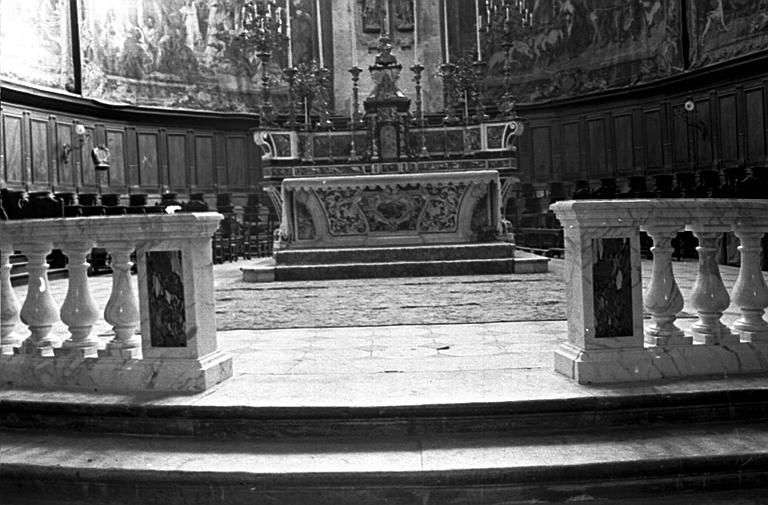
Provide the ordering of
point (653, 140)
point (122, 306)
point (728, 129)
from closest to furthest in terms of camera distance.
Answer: point (122, 306) < point (728, 129) < point (653, 140)

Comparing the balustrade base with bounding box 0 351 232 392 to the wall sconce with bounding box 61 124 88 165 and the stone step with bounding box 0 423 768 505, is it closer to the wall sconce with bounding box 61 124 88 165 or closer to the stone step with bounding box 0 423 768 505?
the stone step with bounding box 0 423 768 505

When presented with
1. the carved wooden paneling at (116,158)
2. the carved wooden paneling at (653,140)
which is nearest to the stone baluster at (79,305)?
the carved wooden paneling at (116,158)

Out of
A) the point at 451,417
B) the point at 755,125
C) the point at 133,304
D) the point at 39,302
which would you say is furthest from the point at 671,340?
the point at 755,125

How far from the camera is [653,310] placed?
3.81 metres

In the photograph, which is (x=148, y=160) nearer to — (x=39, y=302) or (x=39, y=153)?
(x=39, y=153)

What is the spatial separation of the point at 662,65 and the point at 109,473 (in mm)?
14959

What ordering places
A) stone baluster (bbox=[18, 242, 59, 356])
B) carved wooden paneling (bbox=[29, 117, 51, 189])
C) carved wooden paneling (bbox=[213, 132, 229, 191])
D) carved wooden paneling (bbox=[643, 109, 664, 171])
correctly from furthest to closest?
carved wooden paneling (bbox=[213, 132, 229, 191]) → carved wooden paneling (bbox=[643, 109, 664, 171]) → carved wooden paneling (bbox=[29, 117, 51, 189]) → stone baluster (bbox=[18, 242, 59, 356])

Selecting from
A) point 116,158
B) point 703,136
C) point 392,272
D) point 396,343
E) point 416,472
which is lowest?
point 416,472

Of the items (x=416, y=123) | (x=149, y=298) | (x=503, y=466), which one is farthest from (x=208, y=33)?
(x=503, y=466)

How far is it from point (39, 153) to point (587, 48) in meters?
11.8

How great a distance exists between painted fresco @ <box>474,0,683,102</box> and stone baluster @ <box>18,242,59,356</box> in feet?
42.4

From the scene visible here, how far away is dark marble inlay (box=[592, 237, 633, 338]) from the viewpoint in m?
3.70

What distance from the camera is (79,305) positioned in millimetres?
3891

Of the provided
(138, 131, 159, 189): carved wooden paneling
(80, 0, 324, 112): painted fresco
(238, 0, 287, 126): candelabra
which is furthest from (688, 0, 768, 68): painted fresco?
(138, 131, 159, 189): carved wooden paneling
